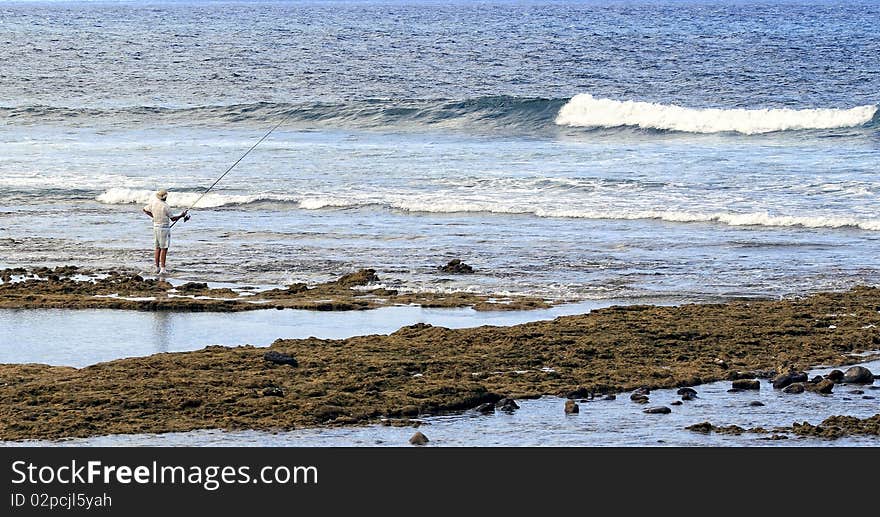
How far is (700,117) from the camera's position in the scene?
3566 cm

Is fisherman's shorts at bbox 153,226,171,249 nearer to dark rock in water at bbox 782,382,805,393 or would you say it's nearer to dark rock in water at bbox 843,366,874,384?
dark rock in water at bbox 782,382,805,393

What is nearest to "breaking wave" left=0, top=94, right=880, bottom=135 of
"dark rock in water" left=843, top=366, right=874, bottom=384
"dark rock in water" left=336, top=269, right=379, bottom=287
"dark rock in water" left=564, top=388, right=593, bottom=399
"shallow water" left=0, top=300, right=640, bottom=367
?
"dark rock in water" left=336, top=269, right=379, bottom=287

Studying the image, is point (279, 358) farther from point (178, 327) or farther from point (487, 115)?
point (487, 115)

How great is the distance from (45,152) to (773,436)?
24.3 m

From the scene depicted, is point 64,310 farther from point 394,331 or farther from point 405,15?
point 405,15

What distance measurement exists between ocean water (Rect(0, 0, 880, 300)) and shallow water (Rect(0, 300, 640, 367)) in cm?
166

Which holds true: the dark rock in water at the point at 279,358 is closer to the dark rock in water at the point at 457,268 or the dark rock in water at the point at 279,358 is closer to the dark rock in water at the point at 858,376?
the dark rock in water at the point at 858,376

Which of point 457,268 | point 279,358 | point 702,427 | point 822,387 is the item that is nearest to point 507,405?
point 702,427

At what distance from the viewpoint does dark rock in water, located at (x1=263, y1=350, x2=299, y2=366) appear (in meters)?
10.1

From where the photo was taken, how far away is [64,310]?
12.6m

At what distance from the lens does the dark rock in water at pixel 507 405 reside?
895 cm

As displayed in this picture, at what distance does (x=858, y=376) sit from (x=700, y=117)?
26715mm

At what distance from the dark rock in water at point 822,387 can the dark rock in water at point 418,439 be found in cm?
286

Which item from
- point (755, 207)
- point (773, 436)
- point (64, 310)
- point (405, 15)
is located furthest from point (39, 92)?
point (405, 15)
